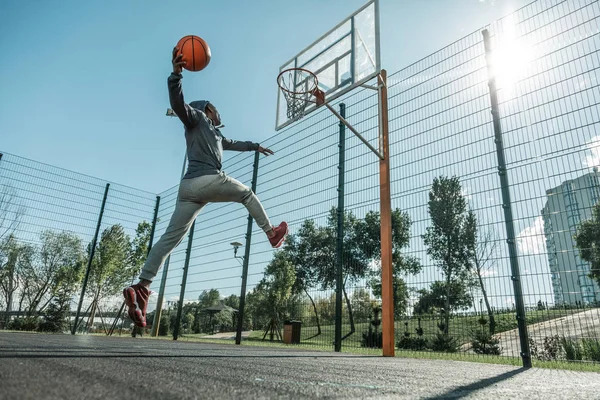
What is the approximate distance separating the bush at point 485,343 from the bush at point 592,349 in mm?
910

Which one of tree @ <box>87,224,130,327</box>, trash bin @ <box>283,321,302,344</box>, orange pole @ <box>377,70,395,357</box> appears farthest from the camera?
tree @ <box>87,224,130,327</box>

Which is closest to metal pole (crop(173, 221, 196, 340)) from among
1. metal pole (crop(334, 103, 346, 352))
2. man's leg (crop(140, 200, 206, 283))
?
metal pole (crop(334, 103, 346, 352))

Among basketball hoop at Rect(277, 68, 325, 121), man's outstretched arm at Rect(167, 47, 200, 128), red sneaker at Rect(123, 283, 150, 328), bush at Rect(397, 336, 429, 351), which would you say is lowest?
bush at Rect(397, 336, 429, 351)

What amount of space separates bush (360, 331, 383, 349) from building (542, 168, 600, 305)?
2784mm

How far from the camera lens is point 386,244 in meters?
5.16

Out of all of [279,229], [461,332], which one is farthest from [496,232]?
[279,229]

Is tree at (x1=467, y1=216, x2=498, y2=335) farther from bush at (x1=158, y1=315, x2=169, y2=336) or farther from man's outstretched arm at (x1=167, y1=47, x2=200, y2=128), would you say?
bush at (x1=158, y1=315, x2=169, y2=336)

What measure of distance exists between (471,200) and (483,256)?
0.82 meters

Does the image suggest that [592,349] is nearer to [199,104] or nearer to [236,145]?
[236,145]

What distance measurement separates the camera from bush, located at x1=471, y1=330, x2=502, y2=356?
4.78 metres

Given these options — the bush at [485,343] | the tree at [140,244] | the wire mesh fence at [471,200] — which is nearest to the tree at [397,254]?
the wire mesh fence at [471,200]

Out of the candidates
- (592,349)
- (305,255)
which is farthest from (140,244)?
(592,349)

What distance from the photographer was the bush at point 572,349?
424cm

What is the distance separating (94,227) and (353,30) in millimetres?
A: 9489
